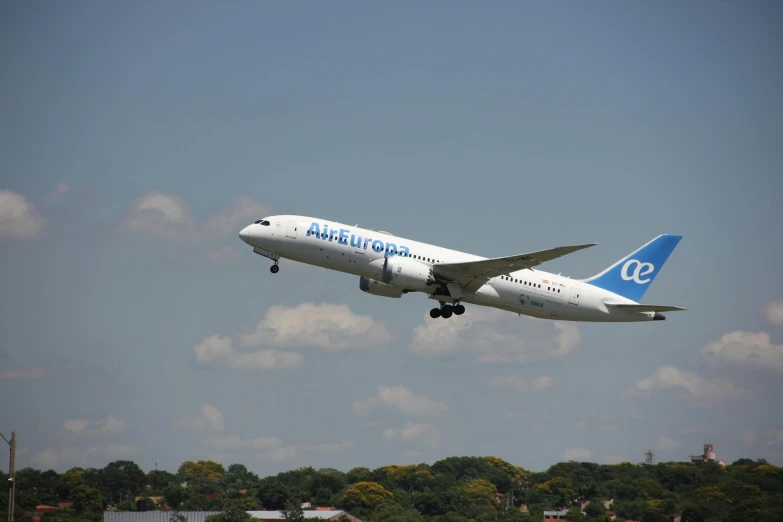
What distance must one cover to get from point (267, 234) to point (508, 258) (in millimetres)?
14001

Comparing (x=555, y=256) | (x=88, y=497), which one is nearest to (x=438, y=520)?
(x=555, y=256)

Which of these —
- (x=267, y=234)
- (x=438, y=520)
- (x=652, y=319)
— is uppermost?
(x=267, y=234)

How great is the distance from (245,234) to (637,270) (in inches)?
1006

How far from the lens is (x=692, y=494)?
7081 centimetres

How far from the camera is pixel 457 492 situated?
9025cm

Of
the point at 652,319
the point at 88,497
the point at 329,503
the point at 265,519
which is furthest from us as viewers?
the point at 329,503

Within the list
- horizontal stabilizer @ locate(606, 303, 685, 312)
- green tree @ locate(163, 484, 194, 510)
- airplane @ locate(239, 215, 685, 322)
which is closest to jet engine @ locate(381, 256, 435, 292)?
airplane @ locate(239, 215, 685, 322)

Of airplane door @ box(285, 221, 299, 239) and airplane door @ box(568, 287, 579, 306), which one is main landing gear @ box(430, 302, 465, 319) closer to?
airplane door @ box(568, 287, 579, 306)

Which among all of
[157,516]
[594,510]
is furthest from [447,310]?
[157,516]

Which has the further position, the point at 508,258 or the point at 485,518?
the point at 485,518

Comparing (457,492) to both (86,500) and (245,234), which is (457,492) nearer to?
(86,500)

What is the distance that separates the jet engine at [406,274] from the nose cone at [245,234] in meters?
8.28

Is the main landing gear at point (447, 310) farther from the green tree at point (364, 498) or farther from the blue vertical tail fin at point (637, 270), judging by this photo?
the green tree at point (364, 498)

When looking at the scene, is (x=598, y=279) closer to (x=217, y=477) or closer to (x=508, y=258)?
(x=508, y=258)
